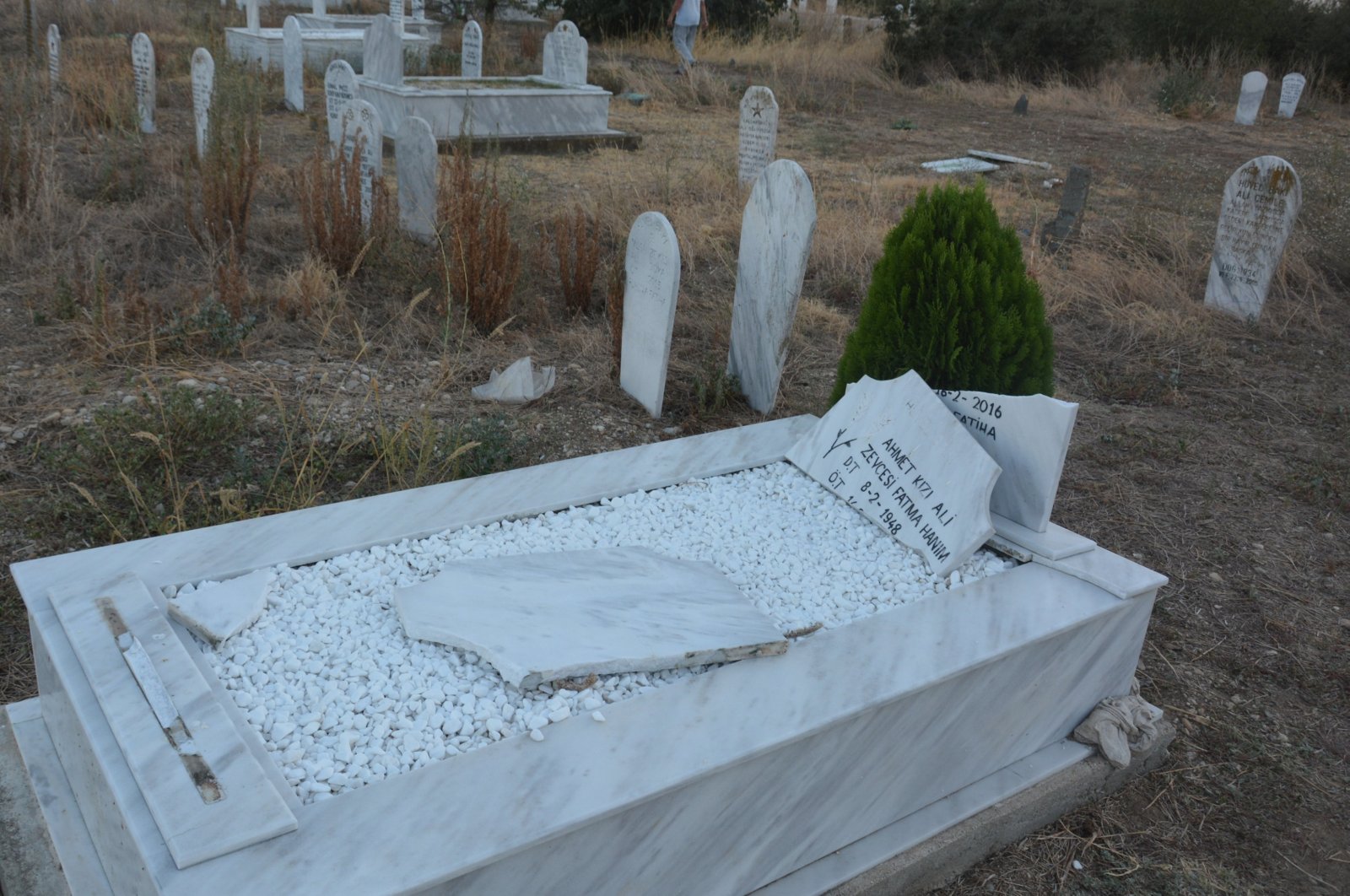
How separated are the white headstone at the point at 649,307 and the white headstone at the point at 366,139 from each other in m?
2.07

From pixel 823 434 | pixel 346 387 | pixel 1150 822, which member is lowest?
pixel 1150 822

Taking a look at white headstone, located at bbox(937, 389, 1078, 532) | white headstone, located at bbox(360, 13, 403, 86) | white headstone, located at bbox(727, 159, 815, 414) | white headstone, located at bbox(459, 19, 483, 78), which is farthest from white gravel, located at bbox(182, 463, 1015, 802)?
white headstone, located at bbox(459, 19, 483, 78)

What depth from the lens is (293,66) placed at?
10445 mm

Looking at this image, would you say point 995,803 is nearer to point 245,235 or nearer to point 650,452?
point 650,452

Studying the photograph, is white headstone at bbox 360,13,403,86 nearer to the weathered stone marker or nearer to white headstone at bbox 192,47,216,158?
white headstone at bbox 192,47,216,158

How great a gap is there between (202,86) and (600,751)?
6857mm

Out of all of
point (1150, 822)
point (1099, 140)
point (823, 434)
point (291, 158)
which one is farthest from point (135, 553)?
point (1099, 140)

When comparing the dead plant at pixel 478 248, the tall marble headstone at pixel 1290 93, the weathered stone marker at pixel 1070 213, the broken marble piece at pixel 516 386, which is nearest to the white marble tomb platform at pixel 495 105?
the dead plant at pixel 478 248

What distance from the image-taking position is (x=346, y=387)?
4.30 metres

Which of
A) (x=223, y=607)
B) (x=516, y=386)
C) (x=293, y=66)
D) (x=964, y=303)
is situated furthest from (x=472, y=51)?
(x=223, y=607)

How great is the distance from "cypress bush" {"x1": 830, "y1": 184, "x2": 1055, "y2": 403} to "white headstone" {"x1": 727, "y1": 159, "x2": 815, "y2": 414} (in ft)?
3.10

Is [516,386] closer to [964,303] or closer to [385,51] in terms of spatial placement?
[964,303]

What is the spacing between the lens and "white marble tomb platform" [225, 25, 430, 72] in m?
11.9

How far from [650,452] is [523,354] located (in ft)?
5.74
